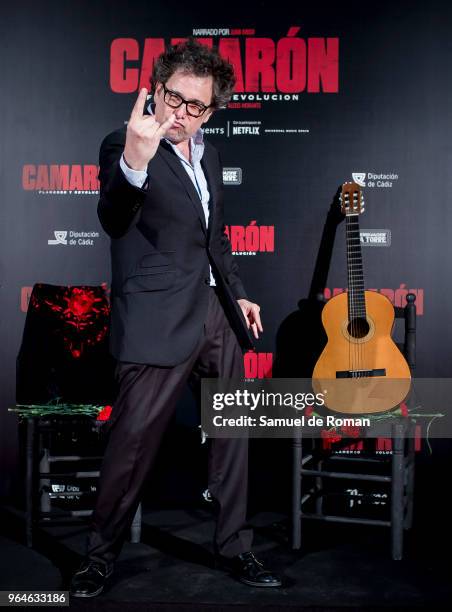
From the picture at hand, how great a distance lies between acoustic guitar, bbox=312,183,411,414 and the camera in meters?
3.09

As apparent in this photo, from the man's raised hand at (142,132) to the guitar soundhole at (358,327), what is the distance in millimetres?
1525

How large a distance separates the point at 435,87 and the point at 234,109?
3.49ft

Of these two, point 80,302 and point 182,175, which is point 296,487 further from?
point 182,175

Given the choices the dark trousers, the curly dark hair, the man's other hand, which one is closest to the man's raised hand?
the curly dark hair

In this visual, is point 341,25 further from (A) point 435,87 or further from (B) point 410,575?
(B) point 410,575

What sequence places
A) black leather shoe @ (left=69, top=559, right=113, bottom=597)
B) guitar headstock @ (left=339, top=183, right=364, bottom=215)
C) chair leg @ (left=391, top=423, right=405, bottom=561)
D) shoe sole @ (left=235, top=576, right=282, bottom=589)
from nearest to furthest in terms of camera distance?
black leather shoe @ (left=69, top=559, right=113, bottom=597)
shoe sole @ (left=235, top=576, right=282, bottom=589)
chair leg @ (left=391, top=423, right=405, bottom=561)
guitar headstock @ (left=339, top=183, right=364, bottom=215)

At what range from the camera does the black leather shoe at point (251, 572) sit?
2.46m

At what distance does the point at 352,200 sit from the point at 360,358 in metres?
0.76

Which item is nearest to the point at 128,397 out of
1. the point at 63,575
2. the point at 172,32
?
the point at 63,575

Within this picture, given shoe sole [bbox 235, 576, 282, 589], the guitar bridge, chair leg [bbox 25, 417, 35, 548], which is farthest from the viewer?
the guitar bridge

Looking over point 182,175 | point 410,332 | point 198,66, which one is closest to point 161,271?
point 182,175

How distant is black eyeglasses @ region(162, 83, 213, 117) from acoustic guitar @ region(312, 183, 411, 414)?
1206 millimetres

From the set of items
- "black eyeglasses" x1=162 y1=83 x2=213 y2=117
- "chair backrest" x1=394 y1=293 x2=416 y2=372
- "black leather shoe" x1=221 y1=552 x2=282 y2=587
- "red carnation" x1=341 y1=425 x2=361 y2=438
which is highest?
"black eyeglasses" x1=162 y1=83 x2=213 y2=117

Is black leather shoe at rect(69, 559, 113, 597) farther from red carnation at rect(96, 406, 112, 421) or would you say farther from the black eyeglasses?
the black eyeglasses
